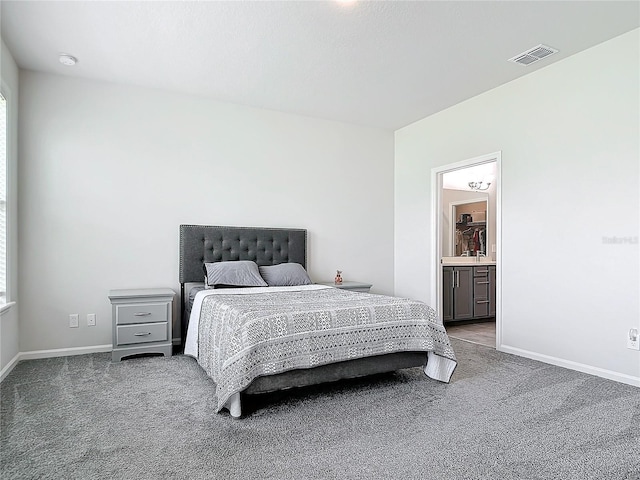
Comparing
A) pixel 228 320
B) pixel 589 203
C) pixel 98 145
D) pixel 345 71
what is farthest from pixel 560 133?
pixel 98 145

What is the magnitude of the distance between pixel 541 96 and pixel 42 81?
4637 millimetres

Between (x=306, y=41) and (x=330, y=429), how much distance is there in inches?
111

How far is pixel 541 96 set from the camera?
12.5 ft

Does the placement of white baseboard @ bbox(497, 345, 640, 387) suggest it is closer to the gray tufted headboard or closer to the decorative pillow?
the decorative pillow

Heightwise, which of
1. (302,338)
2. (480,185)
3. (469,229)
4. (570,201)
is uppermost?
(480,185)

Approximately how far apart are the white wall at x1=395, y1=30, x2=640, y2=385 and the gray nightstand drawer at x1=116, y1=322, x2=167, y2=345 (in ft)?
10.9

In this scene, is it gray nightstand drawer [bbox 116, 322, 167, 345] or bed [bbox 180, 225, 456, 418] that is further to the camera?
gray nightstand drawer [bbox 116, 322, 167, 345]

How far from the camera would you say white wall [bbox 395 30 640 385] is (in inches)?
125

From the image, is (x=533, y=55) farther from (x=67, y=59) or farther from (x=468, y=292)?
(x=67, y=59)

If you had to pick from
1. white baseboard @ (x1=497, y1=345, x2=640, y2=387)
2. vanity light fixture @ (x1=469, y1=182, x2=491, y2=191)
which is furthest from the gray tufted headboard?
vanity light fixture @ (x1=469, y1=182, x2=491, y2=191)

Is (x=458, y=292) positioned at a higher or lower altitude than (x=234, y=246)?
lower

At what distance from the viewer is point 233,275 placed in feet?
13.7

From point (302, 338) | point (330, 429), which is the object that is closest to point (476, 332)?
point (302, 338)

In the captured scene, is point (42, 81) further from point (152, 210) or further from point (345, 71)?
Result: point (345, 71)
